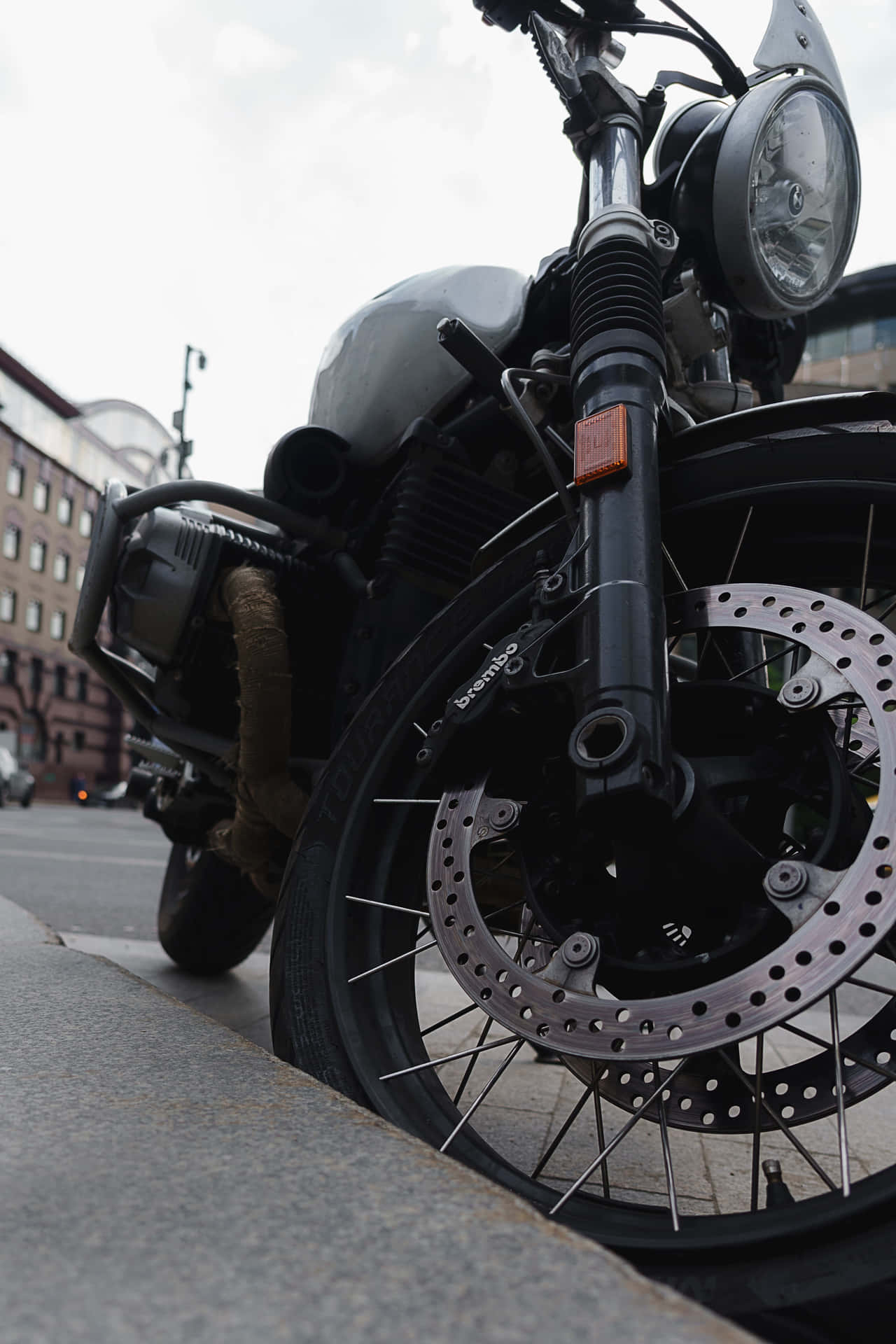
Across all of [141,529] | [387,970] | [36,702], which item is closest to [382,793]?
[387,970]

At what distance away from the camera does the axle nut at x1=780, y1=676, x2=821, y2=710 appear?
1.15m

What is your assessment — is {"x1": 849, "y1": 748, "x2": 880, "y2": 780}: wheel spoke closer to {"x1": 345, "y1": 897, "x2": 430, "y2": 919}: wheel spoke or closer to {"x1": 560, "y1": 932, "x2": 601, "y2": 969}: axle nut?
{"x1": 560, "y1": 932, "x2": 601, "y2": 969}: axle nut

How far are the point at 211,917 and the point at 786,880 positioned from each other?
8.38 ft

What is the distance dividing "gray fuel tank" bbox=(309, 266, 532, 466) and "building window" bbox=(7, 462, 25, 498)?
124ft

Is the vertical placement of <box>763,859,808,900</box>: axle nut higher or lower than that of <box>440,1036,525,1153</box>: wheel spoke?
higher

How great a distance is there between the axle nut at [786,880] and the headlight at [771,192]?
105 cm

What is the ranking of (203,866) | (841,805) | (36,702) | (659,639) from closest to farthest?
1. (841,805)
2. (659,639)
3. (203,866)
4. (36,702)

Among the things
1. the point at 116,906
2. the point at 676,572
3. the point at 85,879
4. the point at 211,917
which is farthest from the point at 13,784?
the point at 676,572

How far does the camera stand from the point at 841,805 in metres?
1.13

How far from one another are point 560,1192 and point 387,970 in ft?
1.26

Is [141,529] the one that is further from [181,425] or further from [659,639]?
[181,425]

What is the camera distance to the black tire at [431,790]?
1.13m

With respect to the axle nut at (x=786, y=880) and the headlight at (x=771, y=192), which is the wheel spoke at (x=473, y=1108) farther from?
the headlight at (x=771, y=192)

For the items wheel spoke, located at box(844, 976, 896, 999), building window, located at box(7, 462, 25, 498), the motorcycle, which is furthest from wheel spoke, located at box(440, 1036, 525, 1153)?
building window, located at box(7, 462, 25, 498)
